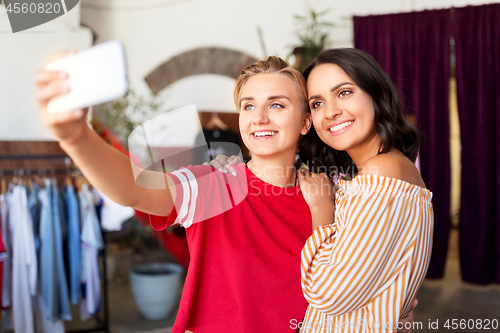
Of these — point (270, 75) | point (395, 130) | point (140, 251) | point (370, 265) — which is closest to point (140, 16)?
point (140, 251)

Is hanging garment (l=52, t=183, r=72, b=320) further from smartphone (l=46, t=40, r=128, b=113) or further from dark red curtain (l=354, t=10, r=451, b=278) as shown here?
dark red curtain (l=354, t=10, r=451, b=278)

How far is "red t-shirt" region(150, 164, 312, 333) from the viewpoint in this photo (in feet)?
3.38

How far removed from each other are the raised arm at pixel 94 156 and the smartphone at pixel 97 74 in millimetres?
18

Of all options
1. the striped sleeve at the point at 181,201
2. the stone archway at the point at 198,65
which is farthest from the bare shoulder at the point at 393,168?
the stone archway at the point at 198,65

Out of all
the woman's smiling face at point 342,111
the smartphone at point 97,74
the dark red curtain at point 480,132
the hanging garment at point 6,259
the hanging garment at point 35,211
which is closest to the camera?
the smartphone at point 97,74

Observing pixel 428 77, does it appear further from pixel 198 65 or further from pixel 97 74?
pixel 97 74

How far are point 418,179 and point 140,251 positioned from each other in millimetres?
3905

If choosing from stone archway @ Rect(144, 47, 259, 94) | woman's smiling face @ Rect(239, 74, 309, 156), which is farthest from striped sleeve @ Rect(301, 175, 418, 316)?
stone archway @ Rect(144, 47, 259, 94)

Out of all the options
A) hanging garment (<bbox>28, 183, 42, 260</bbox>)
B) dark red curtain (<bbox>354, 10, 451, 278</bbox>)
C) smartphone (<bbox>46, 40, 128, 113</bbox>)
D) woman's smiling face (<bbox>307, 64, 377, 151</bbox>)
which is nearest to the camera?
smartphone (<bbox>46, 40, 128, 113</bbox>)

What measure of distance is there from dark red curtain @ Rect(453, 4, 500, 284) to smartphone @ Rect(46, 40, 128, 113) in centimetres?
402

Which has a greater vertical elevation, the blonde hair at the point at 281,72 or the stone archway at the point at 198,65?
the stone archway at the point at 198,65

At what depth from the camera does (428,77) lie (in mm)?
3871

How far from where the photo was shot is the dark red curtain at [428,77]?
382 cm

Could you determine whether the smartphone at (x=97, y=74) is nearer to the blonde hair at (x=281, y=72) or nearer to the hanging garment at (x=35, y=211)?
the blonde hair at (x=281, y=72)
